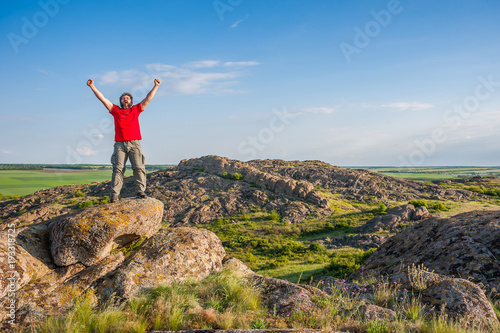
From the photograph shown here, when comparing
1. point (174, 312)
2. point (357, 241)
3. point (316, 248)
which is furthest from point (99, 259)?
point (357, 241)

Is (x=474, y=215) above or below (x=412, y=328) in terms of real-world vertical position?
above

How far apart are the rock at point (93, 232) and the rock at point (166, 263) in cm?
68

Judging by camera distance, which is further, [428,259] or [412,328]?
[428,259]

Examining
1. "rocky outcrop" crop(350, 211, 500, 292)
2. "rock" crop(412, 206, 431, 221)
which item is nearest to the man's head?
"rocky outcrop" crop(350, 211, 500, 292)

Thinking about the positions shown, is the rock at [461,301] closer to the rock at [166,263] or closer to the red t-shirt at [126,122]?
the rock at [166,263]

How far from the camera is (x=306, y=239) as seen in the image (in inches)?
1369

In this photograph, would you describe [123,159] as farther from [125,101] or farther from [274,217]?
[274,217]

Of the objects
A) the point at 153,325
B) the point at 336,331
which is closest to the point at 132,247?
the point at 153,325

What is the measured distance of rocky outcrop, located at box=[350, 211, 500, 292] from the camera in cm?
764

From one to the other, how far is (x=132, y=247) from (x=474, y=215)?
38.2 feet

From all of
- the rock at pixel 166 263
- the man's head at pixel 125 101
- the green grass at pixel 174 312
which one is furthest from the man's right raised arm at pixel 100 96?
the green grass at pixel 174 312

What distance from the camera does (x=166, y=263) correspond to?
726 cm

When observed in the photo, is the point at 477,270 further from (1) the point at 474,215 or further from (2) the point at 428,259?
(1) the point at 474,215

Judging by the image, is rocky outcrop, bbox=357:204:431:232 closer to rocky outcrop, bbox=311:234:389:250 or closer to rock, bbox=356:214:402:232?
rock, bbox=356:214:402:232
